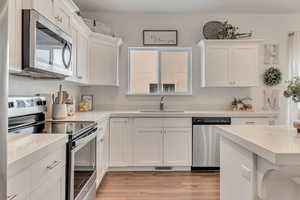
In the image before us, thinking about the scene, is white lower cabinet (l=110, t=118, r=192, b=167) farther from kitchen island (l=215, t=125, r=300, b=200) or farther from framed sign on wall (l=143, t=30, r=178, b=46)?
kitchen island (l=215, t=125, r=300, b=200)

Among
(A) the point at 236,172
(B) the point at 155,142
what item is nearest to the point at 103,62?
(B) the point at 155,142

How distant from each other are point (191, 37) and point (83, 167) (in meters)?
3.26

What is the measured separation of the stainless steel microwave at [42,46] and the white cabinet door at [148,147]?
176cm

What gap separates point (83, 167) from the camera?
229 cm

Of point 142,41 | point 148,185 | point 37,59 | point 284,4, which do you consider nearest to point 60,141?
point 37,59

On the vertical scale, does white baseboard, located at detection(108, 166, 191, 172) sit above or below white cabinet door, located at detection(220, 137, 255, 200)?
below

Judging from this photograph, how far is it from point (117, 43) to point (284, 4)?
266 centimetres

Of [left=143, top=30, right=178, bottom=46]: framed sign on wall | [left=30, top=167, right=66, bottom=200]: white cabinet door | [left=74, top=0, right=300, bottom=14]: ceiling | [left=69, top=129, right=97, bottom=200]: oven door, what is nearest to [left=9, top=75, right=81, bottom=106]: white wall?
[left=69, top=129, right=97, bottom=200]: oven door

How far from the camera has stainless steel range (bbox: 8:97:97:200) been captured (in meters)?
1.89

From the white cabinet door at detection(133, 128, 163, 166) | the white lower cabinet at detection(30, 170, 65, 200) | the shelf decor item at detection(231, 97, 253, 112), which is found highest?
the shelf decor item at detection(231, 97, 253, 112)

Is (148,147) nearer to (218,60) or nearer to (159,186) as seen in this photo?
(159,186)

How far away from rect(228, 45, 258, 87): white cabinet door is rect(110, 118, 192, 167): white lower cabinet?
1.10 metres

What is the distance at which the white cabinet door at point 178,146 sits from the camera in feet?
13.7

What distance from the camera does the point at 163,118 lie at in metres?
4.19
